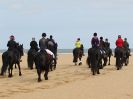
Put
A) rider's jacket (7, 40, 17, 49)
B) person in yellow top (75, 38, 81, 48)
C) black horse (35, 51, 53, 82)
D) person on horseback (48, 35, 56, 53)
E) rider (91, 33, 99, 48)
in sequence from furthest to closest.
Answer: person in yellow top (75, 38, 81, 48) < person on horseback (48, 35, 56, 53) < rider (91, 33, 99, 48) < rider's jacket (7, 40, 17, 49) < black horse (35, 51, 53, 82)

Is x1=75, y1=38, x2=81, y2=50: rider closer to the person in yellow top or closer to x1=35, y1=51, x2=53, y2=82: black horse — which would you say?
the person in yellow top

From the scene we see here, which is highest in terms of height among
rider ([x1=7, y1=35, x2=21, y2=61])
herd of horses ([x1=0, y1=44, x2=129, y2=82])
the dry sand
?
rider ([x1=7, y1=35, x2=21, y2=61])

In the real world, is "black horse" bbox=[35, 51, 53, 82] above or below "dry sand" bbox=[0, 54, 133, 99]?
above

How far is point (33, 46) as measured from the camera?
81.4ft

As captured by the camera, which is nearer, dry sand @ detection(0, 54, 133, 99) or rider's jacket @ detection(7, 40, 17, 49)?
dry sand @ detection(0, 54, 133, 99)

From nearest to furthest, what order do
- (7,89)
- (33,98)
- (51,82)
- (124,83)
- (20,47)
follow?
(33,98), (7,89), (124,83), (51,82), (20,47)

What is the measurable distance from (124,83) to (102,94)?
331 cm

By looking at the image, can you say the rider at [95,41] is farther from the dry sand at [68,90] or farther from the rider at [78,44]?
the rider at [78,44]

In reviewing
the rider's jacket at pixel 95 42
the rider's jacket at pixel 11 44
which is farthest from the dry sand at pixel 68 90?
the rider's jacket at pixel 95 42

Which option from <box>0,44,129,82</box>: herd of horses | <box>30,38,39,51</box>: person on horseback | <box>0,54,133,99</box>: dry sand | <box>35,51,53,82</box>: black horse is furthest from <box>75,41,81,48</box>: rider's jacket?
<box>0,54,133,99</box>: dry sand

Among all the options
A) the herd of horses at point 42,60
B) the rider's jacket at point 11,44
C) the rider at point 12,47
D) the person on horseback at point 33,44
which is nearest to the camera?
the herd of horses at point 42,60

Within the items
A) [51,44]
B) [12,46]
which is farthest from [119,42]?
[12,46]

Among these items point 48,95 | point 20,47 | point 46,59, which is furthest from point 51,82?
point 20,47

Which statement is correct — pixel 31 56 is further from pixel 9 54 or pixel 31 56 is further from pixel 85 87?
pixel 85 87
